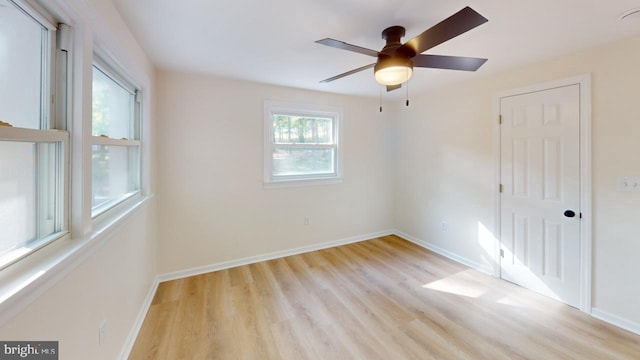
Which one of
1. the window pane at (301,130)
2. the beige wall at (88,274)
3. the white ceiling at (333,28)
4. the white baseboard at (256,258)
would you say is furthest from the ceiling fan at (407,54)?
the white baseboard at (256,258)

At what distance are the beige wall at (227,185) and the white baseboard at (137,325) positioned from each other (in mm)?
423

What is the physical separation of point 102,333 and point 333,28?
2435 mm

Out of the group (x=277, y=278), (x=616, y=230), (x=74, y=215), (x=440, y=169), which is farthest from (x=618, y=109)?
(x=74, y=215)

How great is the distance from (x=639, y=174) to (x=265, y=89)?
3.72 metres

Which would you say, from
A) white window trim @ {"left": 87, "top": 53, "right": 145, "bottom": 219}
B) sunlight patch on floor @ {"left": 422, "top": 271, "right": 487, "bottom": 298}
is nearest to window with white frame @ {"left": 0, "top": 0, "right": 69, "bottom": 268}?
white window trim @ {"left": 87, "top": 53, "right": 145, "bottom": 219}

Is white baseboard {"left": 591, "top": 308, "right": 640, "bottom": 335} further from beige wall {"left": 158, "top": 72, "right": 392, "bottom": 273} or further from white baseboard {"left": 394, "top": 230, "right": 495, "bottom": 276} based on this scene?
beige wall {"left": 158, "top": 72, "right": 392, "bottom": 273}

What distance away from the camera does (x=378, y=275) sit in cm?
297

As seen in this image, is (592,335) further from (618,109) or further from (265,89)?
(265,89)

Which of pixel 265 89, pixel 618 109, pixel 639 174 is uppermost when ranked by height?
pixel 265 89

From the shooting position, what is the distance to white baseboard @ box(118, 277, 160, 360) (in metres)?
1.72

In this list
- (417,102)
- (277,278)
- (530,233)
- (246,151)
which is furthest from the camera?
(417,102)

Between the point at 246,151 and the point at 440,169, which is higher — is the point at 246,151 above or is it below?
above

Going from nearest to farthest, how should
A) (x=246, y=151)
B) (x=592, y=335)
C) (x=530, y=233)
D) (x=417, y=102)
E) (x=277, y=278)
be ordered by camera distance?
(x=592, y=335), (x=530, y=233), (x=277, y=278), (x=246, y=151), (x=417, y=102)

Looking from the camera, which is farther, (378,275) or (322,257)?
(322,257)
